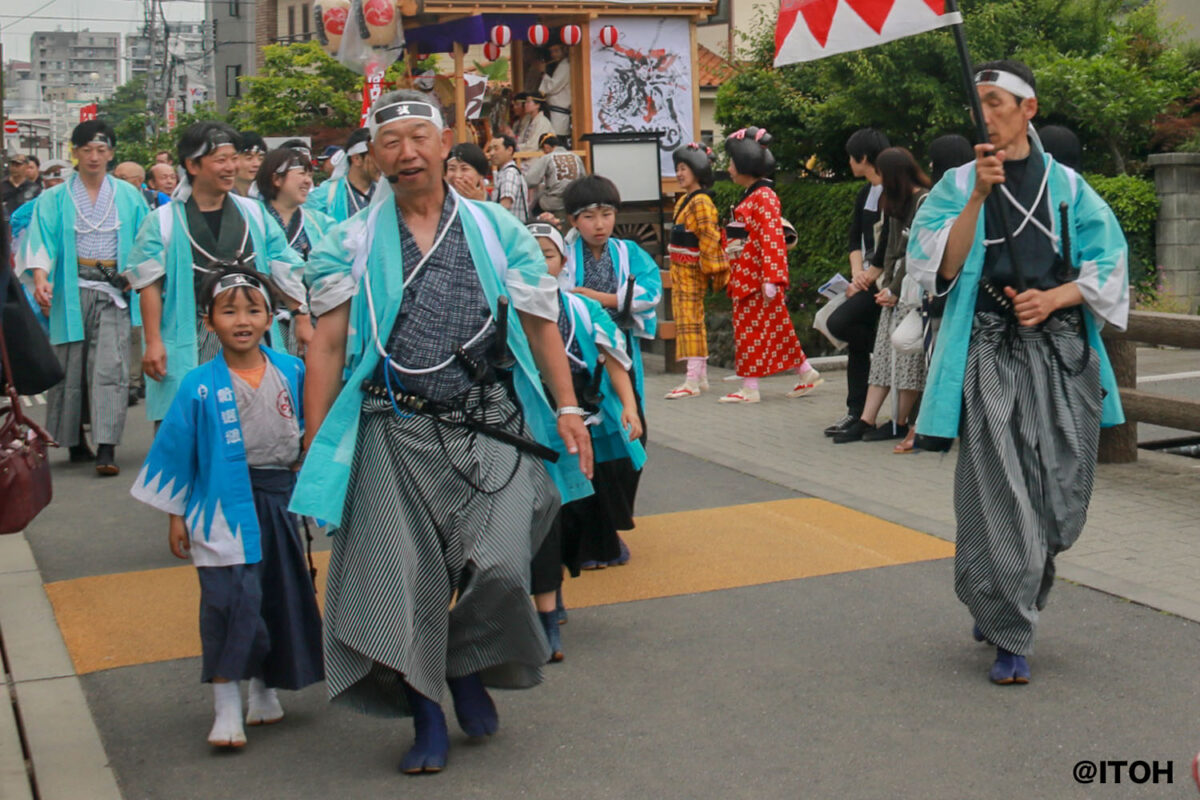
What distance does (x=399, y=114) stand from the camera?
429 centimetres

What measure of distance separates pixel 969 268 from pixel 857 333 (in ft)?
15.5

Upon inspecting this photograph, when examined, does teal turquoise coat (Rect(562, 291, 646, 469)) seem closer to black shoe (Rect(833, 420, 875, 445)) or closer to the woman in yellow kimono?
black shoe (Rect(833, 420, 875, 445))

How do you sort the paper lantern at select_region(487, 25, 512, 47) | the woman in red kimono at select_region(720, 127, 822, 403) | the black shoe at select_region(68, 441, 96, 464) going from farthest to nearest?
the paper lantern at select_region(487, 25, 512, 47) → the woman in red kimono at select_region(720, 127, 822, 403) → the black shoe at select_region(68, 441, 96, 464)

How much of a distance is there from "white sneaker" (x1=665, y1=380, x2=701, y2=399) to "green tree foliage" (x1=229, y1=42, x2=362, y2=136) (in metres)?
33.3

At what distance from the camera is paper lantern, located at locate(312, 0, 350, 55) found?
58.7ft

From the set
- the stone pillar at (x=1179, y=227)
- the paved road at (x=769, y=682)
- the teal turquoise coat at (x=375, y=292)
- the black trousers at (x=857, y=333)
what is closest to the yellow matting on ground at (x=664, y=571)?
the paved road at (x=769, y=682)

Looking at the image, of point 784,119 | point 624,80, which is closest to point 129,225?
point 624,80

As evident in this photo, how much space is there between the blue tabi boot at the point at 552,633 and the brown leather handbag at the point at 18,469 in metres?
1.84

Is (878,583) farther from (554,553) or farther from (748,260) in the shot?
(748,260)

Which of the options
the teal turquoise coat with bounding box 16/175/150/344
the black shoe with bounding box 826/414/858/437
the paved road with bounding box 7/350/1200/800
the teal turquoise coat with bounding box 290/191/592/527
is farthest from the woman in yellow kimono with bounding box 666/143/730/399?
the teal turquoise coat with bounding box 290/191/592/527

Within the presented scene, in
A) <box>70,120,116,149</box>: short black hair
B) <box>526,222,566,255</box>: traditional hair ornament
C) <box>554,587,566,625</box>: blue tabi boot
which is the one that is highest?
<box>70,120,116,149</box>: short black hair

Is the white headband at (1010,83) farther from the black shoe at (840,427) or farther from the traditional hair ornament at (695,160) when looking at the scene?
the traditional hair ornament at (695,160)

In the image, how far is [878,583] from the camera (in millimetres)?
6203

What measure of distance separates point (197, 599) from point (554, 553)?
178 centimetres
